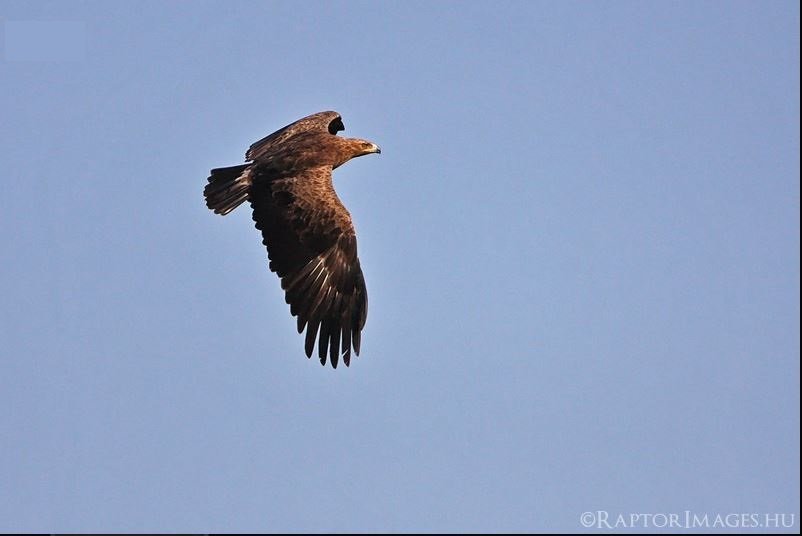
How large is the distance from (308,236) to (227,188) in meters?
1.45

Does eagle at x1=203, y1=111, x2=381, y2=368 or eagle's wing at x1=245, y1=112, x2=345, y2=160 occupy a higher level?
eagle's wing at x1=245, y1=112, x2=345, y2=160

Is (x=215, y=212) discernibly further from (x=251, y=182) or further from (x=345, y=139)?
(x=345, y=139)

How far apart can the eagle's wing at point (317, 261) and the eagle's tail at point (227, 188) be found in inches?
11.4

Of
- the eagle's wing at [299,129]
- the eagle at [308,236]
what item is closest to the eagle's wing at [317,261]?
the eagle at [308,236]

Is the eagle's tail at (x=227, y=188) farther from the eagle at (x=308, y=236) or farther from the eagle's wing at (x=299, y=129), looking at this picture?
the eagle's wing at (x=299, y=129)

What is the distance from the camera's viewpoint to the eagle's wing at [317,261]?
663 inches

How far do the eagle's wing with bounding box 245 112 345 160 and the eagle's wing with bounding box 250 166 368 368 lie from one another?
172 centimetres

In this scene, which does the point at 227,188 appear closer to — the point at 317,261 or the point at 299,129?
the point at 317,261

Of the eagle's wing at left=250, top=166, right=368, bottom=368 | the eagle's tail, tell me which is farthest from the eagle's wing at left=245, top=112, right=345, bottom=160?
the eagle's wing at left=250, top=166, right=368, bottom=368

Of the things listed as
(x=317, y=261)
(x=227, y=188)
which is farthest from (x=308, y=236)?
(x=227, y=188)

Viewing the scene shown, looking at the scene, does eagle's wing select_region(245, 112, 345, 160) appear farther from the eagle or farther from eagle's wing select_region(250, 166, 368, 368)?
eagle's wing select_region(250, 166, 368, 368)

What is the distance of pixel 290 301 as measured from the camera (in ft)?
55.7

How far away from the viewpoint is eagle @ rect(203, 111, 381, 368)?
55.3ft

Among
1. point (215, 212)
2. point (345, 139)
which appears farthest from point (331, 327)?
point (345, 139)
